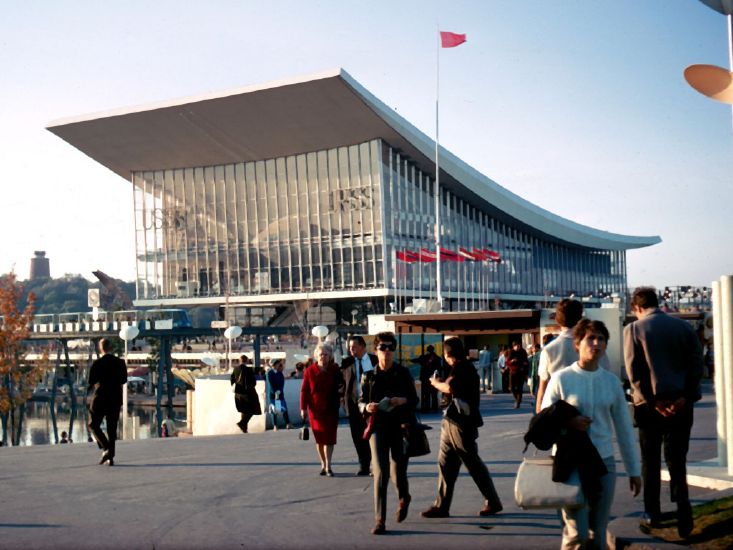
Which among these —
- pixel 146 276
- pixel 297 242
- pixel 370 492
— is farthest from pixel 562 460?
pixel 146 276

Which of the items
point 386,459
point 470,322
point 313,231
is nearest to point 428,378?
point 470,322

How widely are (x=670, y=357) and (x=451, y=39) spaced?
37.0 m

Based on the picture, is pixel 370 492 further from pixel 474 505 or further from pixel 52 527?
pixel 52 527

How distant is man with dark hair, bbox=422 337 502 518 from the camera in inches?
293

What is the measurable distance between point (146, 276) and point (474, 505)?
66557 mm

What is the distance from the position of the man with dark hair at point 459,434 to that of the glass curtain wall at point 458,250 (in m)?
43.2

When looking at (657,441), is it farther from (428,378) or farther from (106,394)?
(428,378)

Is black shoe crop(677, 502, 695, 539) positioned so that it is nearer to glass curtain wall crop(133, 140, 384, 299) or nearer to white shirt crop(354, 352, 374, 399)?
white shirt crop(354, 352, 374, 399)

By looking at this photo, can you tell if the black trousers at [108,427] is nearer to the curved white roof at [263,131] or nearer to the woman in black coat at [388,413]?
the woman in black coat at [388,413]

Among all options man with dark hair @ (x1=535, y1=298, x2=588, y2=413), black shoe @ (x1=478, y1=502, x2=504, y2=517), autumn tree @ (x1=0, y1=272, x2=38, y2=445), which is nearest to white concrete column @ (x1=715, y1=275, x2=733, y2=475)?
man with dark hair @ (x1=535, y1=298, x2=588, y2=413)

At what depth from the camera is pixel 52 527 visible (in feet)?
25.1

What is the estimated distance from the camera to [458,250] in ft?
198

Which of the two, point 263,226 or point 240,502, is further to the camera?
point 263,226

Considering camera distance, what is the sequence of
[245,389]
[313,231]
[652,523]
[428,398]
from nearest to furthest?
1. [652,523]
2. [245,389]
3. [428,398]
4. [313,231]
